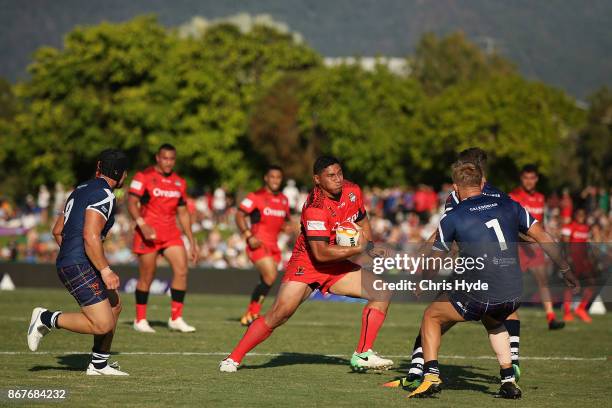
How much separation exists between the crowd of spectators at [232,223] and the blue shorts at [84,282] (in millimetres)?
8421

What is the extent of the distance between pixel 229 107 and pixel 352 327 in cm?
6034

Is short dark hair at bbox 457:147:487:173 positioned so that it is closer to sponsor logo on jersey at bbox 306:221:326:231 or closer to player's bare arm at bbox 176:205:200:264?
sponsor logo on jersey at bbox 306:221:326:231

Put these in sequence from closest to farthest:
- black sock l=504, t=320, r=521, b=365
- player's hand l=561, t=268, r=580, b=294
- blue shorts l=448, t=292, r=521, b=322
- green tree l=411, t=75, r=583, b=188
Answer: blue shorts l=448, t=292, r=521, b=322
player's hand l=561, t=268, r=580, b=294
black sock l=504, t=320, r=521, b=365
green tree l=411, t=75, r=583, b=188

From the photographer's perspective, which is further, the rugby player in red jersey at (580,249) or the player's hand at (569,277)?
the rugby player in red jersey at (580,249)

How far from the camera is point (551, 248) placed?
9766 mm

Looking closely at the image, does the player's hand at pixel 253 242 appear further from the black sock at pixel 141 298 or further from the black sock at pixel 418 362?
the black sock at pixel 418 362

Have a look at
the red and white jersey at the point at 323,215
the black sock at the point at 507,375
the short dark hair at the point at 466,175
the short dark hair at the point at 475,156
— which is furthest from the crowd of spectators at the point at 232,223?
the black sock at the point at 507,375

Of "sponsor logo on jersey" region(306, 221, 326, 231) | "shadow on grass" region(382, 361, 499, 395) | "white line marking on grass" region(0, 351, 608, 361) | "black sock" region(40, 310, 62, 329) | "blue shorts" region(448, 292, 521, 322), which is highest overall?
"sponsor logo on jersey" region(306, 221, 326, 231)

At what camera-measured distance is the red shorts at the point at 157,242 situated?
15.9m

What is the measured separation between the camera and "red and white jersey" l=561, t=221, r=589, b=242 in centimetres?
2016

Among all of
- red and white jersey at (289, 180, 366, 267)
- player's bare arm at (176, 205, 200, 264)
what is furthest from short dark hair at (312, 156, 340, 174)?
player's bare arm at (176, 205, 200, 264)

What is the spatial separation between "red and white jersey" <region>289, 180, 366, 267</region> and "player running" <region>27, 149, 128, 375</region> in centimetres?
195

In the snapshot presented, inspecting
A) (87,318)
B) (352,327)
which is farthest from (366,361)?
(352,327)

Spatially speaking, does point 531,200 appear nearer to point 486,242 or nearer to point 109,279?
point 486,242
